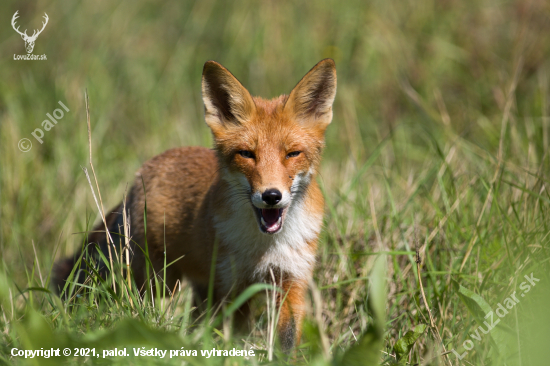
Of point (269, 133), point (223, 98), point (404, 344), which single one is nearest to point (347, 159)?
point (223, 98)

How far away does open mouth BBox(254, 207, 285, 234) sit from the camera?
3473mm

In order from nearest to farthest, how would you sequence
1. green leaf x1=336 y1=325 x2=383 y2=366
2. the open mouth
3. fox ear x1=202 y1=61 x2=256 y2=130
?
green leaf x1=336 y1=325 x2=383 y2=366
the open mouth
fox ear x1=202 y1=61 x2=256 y2=130

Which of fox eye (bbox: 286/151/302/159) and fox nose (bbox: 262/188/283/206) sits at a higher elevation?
fox eye (bbox: 286/151/302/159)

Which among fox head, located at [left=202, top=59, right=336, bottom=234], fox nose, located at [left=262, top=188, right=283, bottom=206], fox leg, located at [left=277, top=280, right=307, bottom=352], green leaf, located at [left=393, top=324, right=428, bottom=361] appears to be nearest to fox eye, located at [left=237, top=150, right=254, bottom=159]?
fox head, located at [left=202, top=59, right=336, bottom=234]

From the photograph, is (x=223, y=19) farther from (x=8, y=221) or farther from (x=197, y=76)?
(x=8, y=221)

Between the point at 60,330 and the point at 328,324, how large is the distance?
2157 millimetres

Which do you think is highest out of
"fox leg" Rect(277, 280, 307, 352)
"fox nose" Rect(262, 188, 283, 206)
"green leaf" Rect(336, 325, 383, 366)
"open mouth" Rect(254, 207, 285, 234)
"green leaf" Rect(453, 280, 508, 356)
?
"fox nose" Rect(262, 188, 283, 206)

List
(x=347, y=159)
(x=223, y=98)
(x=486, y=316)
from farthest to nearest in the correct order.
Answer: (x=347, y=159)
(x=223, y=98)
(x=486, y=316)

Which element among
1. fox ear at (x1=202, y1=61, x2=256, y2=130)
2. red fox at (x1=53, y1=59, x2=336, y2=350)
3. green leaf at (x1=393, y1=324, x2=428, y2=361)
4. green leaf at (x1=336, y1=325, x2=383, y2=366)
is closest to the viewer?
green leaf at (x1=336, y1=325, x2=383, y2=366)

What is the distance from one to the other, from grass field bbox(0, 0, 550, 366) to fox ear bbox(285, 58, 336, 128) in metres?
0.93

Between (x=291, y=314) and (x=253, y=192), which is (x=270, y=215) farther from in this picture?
(x=291, y=314)

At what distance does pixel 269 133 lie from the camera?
3686mm

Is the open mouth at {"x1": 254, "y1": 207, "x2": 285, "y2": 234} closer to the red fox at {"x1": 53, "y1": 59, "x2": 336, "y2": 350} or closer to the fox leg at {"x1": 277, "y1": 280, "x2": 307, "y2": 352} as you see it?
the red fox at {"x1": 53, "y1": 59, "x2": 336, "y2": 350}

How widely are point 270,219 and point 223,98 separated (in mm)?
1114
